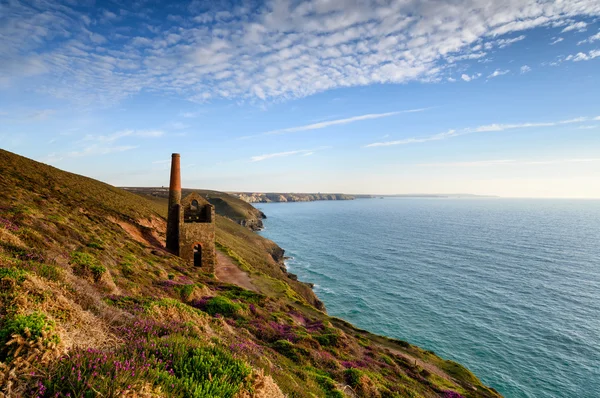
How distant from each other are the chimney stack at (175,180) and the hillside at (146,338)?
7.92m

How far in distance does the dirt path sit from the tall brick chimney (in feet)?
23.0

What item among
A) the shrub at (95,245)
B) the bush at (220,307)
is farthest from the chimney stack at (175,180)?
the bush at (220,307)

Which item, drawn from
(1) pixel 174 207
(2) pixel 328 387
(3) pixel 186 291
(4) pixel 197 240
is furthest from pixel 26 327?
(1) pixel 174 207

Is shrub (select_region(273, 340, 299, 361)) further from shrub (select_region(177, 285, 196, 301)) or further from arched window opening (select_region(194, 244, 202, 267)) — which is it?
arched window opening (select_region(194, 244, 202, 267))

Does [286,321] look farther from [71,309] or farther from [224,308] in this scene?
[71,309]

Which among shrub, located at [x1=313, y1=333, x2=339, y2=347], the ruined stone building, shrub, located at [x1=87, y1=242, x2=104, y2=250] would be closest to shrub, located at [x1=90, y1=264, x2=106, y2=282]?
shrub, located at [x1=87, y1=242, x2=104, y2=250]

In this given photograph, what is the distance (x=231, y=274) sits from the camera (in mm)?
40531

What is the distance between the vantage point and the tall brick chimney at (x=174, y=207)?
36000 millimetres

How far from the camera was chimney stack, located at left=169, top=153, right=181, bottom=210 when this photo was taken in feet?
123

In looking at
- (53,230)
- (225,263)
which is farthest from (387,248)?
(53,230)

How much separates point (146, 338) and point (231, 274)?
1347 inches

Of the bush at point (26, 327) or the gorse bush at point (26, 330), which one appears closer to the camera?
the gorse bush at point (26, 330)

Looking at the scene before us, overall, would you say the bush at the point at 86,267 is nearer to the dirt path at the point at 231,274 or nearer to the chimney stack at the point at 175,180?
→ the dirt path at the point at 231,274

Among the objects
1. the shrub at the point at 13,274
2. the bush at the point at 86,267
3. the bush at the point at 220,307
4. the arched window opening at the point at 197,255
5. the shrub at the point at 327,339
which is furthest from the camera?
the arched window opening at the point at 197,255
